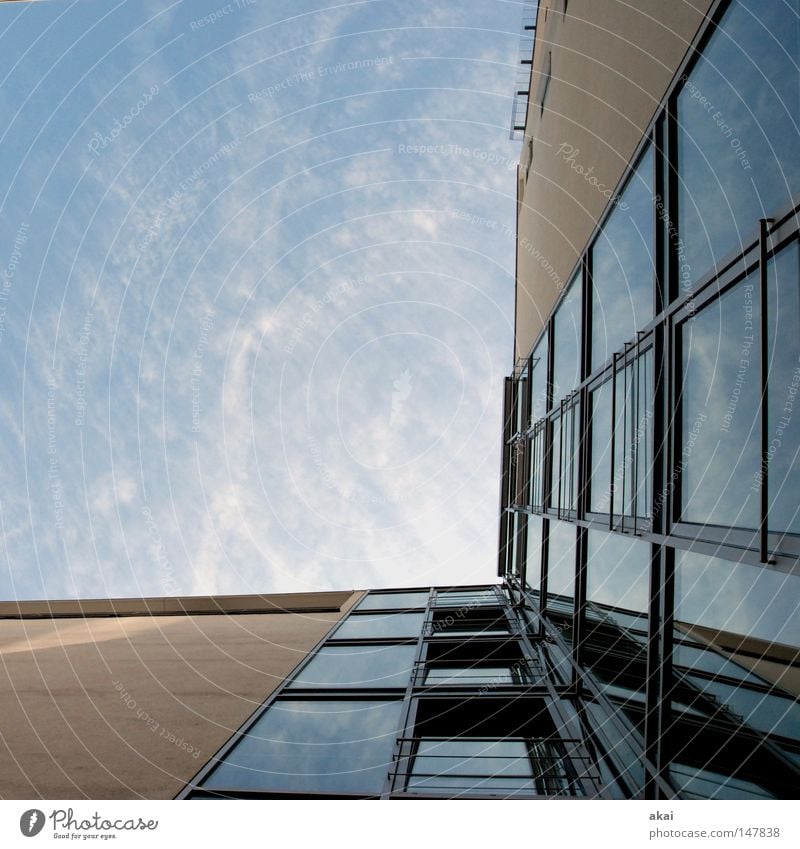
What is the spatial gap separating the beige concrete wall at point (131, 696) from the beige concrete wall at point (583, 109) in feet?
18.8

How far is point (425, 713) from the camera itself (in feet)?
19.2

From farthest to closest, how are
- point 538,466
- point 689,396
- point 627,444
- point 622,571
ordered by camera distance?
point 538,466, point 622,571, point 627,444, point 689,396

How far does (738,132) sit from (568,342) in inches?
208

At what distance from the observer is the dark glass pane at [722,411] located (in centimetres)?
320

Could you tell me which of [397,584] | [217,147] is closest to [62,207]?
[217,147]

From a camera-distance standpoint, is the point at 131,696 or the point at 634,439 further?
the point at 131,696

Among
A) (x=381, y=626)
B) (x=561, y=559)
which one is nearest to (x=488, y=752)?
(x=561, y=559)

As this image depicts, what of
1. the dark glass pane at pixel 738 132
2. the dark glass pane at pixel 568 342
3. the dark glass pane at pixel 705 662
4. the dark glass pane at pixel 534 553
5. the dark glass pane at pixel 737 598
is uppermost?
the dark glass pane at pixel 568 342

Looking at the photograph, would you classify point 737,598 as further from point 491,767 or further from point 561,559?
point 561,559

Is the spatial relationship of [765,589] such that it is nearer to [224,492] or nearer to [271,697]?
[271,697]

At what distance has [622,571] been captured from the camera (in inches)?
213

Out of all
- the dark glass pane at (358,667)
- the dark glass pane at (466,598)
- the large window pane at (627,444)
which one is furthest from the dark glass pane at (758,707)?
the dark glass pane at (466,598)

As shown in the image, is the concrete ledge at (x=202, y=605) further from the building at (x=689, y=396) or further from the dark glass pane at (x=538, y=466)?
the building at (x=689, y=396)

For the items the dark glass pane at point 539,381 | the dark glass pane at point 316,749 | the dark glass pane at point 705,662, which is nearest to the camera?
the dark glass pane at point 705,662
